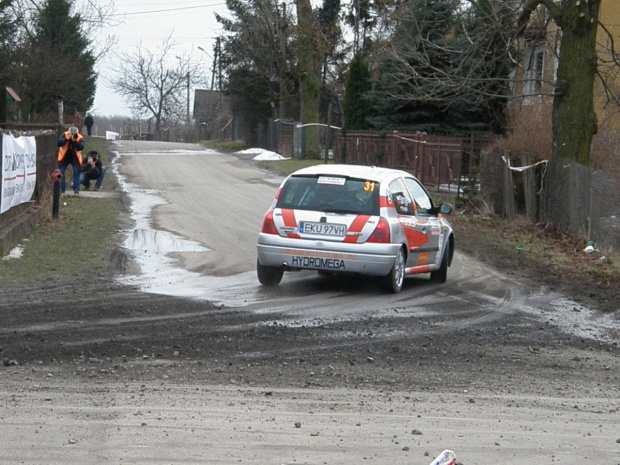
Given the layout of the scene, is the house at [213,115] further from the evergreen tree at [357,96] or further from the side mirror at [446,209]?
the side mirror at [446,209]

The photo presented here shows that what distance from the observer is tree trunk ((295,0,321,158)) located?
42938 mm

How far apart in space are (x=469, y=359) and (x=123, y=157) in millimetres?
35318

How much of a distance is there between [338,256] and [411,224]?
1.29 metres

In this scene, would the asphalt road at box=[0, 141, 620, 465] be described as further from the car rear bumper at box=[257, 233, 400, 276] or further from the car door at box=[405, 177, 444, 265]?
the car door at box=[405, 177, 444, 265]

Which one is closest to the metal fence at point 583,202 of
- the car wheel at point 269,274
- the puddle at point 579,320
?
the puddle at point 579,320

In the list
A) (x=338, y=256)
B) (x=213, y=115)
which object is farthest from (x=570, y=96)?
(x=213, y=115)

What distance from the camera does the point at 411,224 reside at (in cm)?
1207

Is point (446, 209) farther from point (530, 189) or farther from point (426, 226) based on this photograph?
point (530, 189)

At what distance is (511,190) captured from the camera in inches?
827

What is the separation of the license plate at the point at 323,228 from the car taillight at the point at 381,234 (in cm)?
34

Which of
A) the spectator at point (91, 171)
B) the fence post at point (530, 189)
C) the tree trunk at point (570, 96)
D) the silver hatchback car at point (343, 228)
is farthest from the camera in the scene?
the spectator at point (91, 171)

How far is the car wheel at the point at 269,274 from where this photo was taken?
38.8ft

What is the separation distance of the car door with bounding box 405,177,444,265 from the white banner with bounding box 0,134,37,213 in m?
5.94

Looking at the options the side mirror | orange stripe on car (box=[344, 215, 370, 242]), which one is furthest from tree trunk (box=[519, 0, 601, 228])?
orange stripe on car (box=[344, 215, 370, 242])
